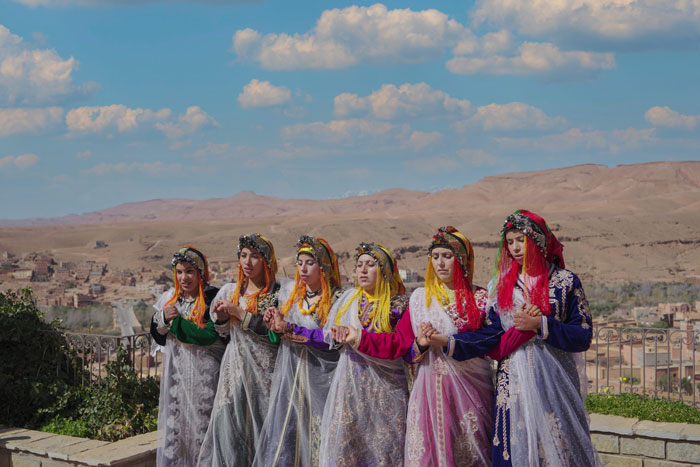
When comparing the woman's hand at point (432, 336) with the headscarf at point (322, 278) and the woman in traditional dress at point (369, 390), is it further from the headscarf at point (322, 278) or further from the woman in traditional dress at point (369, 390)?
the headscarf at point (322, 278)

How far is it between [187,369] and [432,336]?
1.82 m

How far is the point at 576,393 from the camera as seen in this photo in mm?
3221

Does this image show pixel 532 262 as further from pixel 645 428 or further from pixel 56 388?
pixel 56 388

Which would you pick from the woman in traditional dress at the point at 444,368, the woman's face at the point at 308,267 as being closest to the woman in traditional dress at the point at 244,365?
the woman's face at the point at 308,267

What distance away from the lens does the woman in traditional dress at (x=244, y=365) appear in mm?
4121

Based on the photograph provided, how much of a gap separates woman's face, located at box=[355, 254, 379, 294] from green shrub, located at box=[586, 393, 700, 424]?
2627 millimetres

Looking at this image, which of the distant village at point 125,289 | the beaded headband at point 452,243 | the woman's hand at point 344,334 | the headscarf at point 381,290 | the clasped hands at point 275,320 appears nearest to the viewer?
the beaded headband at point 452,243

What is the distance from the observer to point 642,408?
5.27 m

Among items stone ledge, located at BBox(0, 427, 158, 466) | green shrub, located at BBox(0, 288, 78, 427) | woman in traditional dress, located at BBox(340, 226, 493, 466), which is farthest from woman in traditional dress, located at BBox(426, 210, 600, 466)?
green shrub, located at BBox(0, 288, 78, 427)

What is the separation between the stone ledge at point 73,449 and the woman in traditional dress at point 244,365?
0.70 meters

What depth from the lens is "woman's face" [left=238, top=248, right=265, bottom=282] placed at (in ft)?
13.9
